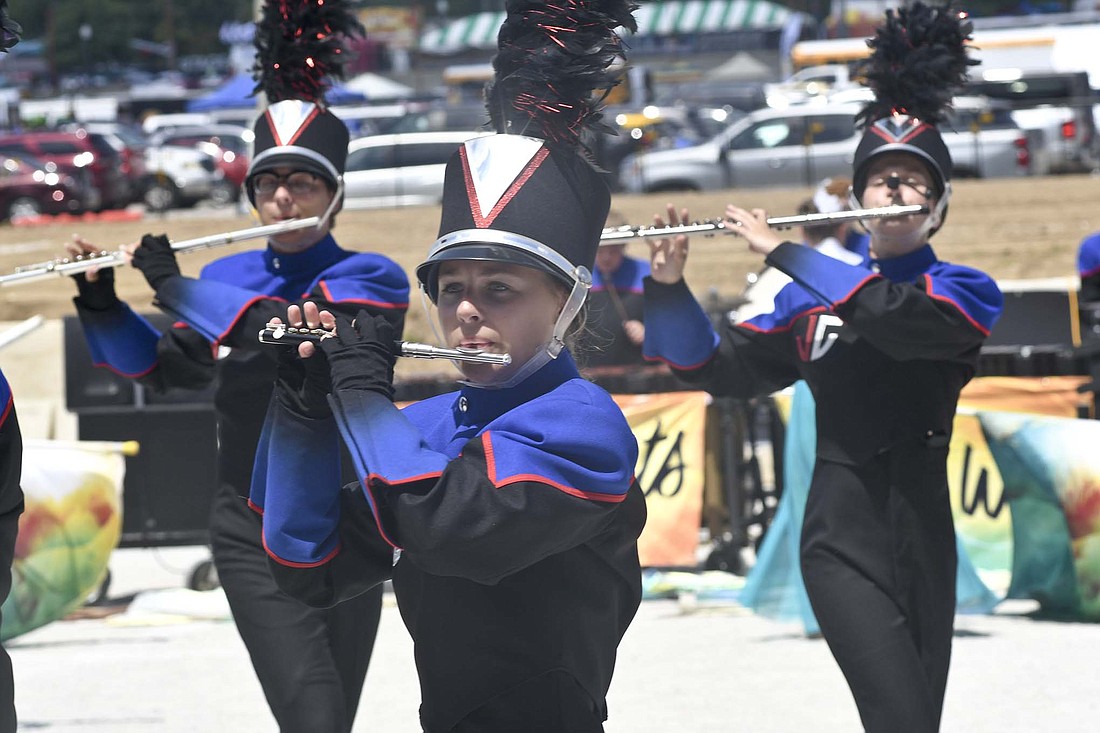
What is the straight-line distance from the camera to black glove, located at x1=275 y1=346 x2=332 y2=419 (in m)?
2.63

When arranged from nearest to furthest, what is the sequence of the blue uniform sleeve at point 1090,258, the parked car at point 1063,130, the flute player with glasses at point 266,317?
the flute player with glasses at point 266,317 < the blue uniform sleeve at point 1090,258 < the parked car at point 1063,130

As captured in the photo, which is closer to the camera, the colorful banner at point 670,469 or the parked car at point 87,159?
the colorful banner at point 670,469

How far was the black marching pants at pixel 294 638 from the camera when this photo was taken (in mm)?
4078

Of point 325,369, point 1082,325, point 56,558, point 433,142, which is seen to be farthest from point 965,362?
point 433,142

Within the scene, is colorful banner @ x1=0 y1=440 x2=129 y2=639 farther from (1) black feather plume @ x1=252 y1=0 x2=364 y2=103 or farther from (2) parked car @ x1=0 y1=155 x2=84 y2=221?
(2) parked car @ x1=0 y1=155 x2=84 y2=221

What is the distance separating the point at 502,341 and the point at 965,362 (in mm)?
2034

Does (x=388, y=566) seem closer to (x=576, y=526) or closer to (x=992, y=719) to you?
(x=576, y=526)

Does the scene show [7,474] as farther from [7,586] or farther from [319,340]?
[319,340]

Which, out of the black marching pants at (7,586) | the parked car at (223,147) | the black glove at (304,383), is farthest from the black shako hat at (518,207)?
the parked car at (223,147)

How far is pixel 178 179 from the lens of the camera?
90.7 feet

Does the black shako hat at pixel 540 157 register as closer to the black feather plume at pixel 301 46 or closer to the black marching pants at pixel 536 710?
the black marching pants at pixel 536 710

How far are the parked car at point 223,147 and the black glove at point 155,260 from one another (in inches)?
830

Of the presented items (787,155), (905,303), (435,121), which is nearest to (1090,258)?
(905,303)

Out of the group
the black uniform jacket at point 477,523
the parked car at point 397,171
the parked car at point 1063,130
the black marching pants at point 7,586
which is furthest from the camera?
the parked car at point 1063,130
